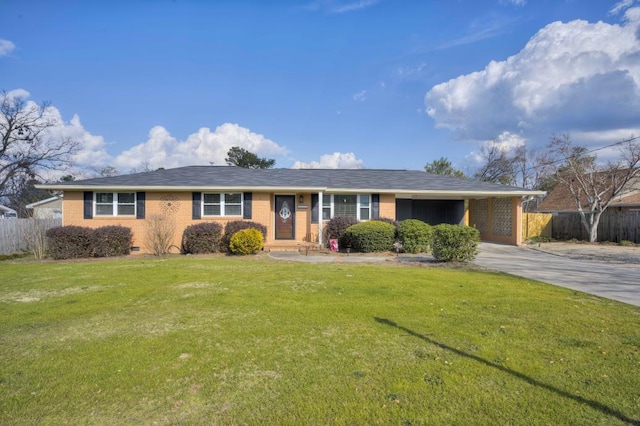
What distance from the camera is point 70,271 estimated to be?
1027 centimetres

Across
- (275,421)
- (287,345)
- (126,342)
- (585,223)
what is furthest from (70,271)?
(585,223)

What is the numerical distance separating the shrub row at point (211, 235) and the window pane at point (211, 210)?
0.73 metres

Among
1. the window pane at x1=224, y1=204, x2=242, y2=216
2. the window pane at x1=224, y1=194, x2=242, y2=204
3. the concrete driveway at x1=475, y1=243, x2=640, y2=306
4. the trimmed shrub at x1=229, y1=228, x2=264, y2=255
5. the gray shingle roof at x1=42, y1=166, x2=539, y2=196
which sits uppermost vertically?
the gray shingle roof at x1=42, y1=166, x2=539, y2=196

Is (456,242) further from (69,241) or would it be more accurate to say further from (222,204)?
(69,241)

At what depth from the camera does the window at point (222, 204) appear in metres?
15.5

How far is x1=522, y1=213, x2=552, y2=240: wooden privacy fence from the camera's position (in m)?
22.6

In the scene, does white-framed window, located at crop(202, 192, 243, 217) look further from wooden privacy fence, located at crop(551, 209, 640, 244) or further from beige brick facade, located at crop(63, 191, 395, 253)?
wooden privacy fence, located at crop(551, 209, 640, 244)

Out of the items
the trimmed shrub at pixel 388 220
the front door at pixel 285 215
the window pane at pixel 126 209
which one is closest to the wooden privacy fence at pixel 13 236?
the window pane at pixel 126 209

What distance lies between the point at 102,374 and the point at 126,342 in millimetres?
898

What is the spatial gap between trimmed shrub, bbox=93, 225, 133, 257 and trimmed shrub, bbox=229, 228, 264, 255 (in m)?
4.22

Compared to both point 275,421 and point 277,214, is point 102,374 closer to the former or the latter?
point 275,421

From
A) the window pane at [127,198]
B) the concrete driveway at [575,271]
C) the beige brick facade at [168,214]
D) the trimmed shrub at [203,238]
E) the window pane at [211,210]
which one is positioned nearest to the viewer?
the concrete driveway at [575,271]

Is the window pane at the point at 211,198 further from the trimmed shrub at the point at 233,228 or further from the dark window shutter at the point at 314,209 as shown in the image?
the dark window shutter at the point at 314,209

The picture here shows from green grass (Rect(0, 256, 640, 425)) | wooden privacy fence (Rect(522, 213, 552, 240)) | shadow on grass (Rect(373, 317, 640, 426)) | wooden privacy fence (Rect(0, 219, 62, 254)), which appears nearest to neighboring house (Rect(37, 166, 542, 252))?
wooden privacy fence (Rect(0, 219, 62, 254))
